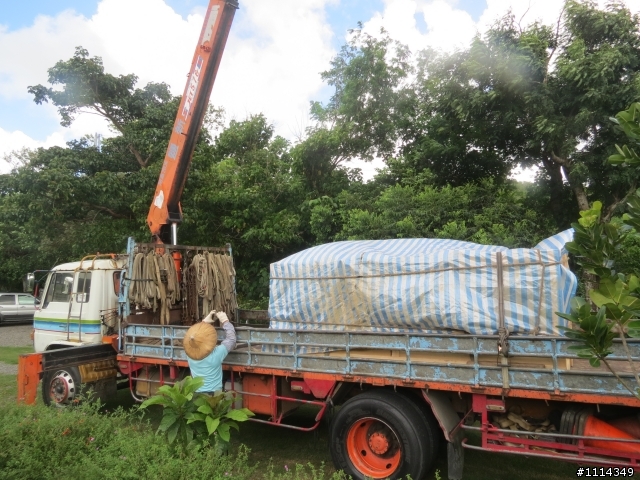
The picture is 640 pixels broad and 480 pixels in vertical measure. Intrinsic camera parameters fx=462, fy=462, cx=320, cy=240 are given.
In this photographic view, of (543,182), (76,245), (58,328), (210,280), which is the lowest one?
(58,328)

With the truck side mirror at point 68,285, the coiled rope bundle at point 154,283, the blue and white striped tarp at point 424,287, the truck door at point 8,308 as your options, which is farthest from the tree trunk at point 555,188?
the truck door at point 8,308

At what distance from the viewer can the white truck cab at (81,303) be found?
6.54 m

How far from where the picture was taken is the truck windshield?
6.93m

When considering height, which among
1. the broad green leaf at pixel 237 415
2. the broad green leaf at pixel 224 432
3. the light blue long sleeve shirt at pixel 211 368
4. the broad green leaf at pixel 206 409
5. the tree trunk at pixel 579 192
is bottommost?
the broad green leaf at pixel 224 432

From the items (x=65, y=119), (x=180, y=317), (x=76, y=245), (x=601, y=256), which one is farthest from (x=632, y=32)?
(x=76, y=245)

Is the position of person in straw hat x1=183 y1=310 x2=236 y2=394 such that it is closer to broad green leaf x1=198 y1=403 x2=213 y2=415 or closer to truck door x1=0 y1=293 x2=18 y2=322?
broad green leaf x1=198 y1=403 x2=213 y2=415

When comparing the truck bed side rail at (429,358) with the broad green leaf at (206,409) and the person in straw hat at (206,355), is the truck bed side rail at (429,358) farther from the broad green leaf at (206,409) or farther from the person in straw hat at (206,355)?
the broad green leaf at (206,409)

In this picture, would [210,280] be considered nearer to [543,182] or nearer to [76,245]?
[76,245]

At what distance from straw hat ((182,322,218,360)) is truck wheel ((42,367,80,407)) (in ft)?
7.39

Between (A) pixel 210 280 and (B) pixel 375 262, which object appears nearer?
(B) pixel 375 262

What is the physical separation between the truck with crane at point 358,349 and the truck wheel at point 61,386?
0.06 feet

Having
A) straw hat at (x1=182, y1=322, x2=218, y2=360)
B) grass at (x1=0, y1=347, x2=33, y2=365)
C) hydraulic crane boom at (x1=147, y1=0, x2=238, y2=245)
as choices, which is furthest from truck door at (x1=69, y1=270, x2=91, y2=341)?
grass at (x1=0, y1=347, x2=33, y2=365)

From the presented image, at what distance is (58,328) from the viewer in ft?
22.7

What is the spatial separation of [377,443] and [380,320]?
123 centimetres
